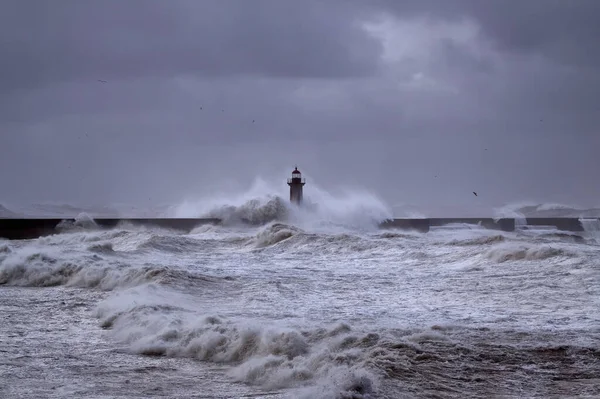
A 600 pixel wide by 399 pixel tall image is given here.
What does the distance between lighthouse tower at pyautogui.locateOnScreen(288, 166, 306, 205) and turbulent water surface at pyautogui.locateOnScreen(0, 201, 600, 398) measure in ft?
75.6

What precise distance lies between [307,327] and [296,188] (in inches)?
1307

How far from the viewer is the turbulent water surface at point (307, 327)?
24.0ft

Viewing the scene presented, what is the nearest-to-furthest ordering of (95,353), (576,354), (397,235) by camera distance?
(576,354) → (95,353) → (397,235)

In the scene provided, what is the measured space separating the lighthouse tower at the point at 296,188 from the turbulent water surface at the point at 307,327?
→ 23034mm

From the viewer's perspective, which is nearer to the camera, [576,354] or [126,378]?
[126,378]

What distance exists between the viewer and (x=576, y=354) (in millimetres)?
8164

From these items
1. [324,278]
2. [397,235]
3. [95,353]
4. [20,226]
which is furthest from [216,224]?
[95,353]

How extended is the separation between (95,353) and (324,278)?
26.0 feet

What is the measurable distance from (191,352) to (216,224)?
36.7 metres

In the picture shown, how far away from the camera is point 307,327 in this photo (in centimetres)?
951

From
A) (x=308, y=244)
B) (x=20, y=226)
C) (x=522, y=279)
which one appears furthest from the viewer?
(x=20, y=226)

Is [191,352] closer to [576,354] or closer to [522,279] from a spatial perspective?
[576,354]

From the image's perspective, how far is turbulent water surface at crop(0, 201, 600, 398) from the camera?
731cm

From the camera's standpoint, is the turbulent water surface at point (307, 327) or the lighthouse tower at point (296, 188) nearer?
the turbulent water surface at point (307, 327)
